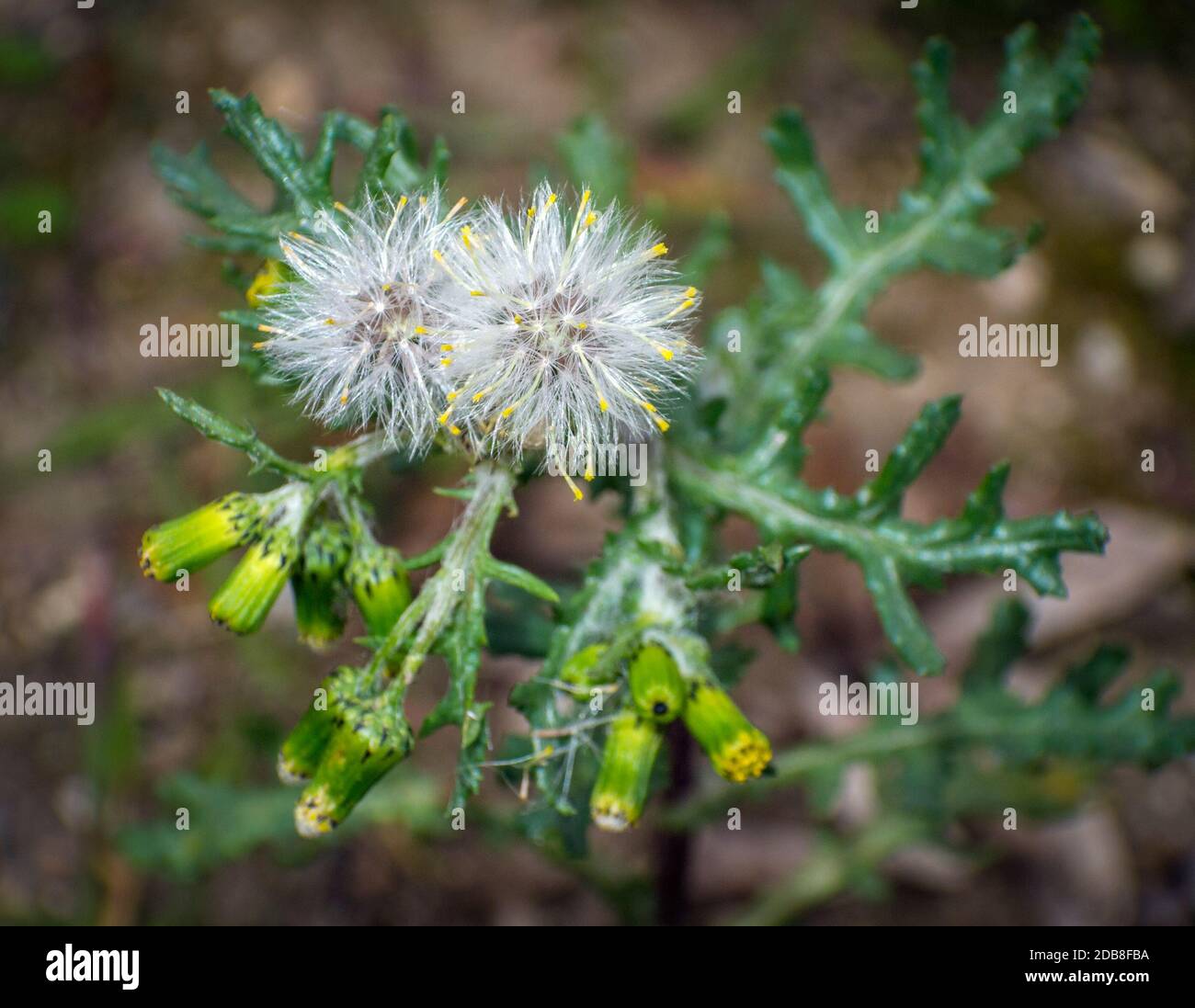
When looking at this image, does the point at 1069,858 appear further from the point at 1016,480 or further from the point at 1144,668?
the point at 1016,480

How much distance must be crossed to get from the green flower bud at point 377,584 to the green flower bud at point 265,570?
5.2 inches

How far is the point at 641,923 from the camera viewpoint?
344 centimetres

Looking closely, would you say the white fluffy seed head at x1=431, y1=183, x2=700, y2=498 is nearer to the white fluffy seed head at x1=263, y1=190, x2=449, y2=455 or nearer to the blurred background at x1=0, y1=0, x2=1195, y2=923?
the white fluffy seed head at x1=263, y1=190, x2=449, y2=455

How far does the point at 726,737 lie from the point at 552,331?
931 mm

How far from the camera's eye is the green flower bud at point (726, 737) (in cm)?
222

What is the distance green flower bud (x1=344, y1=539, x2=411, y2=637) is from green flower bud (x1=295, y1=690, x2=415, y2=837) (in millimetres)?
202

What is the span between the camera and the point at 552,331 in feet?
7.41

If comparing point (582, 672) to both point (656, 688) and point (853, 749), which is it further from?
point (853, 749)

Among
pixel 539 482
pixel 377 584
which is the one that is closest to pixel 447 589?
pixel 377 584

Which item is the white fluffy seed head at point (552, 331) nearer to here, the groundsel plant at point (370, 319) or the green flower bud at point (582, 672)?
the groundsel plant at point (370, 319)

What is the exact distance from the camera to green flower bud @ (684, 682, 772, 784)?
2.22 m

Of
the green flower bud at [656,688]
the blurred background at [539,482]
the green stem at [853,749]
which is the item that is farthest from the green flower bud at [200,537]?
the green stem at [853,749]
